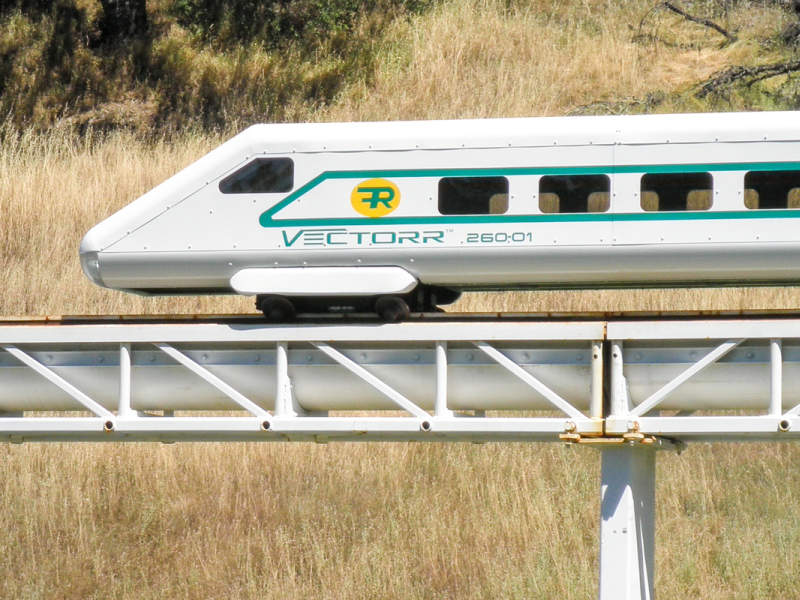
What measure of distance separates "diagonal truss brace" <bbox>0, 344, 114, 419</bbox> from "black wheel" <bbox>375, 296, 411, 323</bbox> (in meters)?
2.75

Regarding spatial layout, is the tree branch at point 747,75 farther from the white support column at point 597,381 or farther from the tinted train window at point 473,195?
the white support column at point 597,381

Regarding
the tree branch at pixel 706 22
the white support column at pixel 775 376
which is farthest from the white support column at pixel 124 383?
the tree branch at pixel 706 22

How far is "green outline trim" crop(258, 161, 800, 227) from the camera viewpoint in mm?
11195

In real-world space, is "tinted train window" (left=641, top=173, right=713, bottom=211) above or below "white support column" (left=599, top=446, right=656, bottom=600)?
above

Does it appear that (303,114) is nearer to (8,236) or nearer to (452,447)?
(8,236)

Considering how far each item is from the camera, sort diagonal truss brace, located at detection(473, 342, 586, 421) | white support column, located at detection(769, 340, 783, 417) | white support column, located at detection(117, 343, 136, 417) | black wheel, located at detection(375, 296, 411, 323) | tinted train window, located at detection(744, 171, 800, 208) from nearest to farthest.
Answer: white support column, located at detection(769, 340, 783, 417)
diagonal truss brace, located at detection(473, 342, 586, 421)
tinted train window, located at detection(744, 171, 800, 208)
white support column, located at detection(117, 343, 136, 417)
black wheel, located at detection(375, 296, 411, 323)

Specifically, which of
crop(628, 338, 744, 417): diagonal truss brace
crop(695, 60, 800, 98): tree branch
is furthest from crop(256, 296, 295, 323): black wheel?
crop(695, 60, 800, 98): tree branch

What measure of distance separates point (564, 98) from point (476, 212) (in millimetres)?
16589

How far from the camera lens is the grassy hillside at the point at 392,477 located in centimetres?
1842

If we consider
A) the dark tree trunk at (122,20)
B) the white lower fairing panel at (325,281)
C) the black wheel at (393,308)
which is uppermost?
the dark tree trunk at (122,20)

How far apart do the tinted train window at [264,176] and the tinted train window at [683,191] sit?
3556 mm

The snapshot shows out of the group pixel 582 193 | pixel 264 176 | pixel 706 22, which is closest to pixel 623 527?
pixel 582 193

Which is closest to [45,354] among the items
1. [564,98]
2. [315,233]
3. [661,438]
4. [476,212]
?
[315,233]

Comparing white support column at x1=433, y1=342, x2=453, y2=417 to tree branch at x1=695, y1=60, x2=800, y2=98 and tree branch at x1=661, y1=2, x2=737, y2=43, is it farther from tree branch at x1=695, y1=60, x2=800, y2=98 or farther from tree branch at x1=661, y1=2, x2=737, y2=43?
tree branch at x1=661, y1=2, x2=737, y2=43
